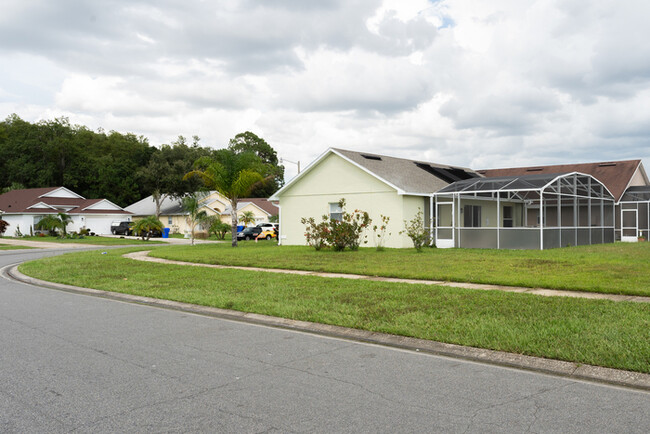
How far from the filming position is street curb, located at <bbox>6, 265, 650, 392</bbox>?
5.84m

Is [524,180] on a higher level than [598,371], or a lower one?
higher

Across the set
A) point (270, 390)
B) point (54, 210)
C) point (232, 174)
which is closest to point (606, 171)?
point (232, 174)

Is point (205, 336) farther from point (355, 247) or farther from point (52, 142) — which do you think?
point (52, 142)

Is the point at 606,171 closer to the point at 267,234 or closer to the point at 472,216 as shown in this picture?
the point at 472,216

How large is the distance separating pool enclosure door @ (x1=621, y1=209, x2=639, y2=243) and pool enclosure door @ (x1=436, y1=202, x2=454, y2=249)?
1310cm

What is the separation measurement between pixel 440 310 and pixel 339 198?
65.8 ft

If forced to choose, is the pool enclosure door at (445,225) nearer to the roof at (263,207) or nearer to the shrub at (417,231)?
the shrub at (417,231)

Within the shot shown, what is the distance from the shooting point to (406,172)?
29828mm

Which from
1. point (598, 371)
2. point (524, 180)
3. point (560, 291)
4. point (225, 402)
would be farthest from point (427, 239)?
point (225, 402)

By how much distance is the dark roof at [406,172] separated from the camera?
27.4 meters

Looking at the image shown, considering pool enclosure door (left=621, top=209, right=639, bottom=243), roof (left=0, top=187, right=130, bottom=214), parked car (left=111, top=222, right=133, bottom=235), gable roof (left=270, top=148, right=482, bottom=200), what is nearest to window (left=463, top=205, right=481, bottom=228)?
gable roof (left=270, top=148, right=482, bottom=200)

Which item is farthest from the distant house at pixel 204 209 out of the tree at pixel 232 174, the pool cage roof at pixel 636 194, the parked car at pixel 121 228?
Answer: the pool cage roof at pixel 636 194

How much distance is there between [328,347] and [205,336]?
1.92 m

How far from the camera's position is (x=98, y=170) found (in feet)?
231
